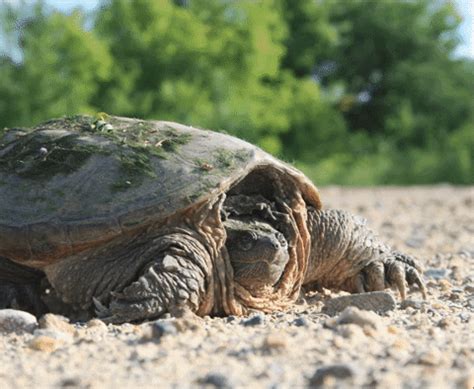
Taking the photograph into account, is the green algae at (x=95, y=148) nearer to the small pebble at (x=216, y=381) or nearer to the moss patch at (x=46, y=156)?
the moss patch at (x=46, y=156)

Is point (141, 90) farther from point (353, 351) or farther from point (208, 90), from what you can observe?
point (353, 351)

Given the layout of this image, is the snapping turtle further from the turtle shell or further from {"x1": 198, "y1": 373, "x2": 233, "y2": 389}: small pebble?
{"x1": 198, "y1": 373, "x2": 233, "y2": 389}: small pebble

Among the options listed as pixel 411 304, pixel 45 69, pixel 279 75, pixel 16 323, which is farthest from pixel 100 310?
pixel 279 75

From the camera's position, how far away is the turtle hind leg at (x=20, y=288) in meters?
4.29

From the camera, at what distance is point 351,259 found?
15.9 ft

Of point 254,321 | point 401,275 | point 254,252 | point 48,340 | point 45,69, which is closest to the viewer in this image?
point 48,340

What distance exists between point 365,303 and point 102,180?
4.05ft

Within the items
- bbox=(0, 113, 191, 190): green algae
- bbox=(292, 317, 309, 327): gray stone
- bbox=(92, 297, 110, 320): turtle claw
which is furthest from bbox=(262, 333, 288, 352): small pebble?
bbox=(0, 113, 191, 190): green algae

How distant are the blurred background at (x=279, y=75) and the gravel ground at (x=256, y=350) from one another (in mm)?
19529

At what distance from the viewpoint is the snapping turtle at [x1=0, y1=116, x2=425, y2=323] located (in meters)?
3.95

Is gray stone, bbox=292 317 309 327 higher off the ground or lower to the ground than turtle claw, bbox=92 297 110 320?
higher

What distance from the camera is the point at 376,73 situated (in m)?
37.6

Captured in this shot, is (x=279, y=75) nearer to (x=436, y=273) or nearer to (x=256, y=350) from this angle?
(x=436, y=273)

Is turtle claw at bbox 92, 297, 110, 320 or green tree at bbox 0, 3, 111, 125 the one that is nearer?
turtle claw at bbox 92, 297, 110, 320
